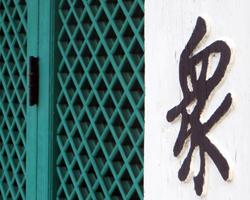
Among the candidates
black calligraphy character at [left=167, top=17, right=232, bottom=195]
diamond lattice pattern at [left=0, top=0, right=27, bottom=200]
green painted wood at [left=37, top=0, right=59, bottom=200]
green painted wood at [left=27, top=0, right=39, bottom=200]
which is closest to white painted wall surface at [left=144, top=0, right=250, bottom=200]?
black calligraphy character at [left=167, top=17, right=232, bottom=195]

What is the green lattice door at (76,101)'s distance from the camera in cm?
202

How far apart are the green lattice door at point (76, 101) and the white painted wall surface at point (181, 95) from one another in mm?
835

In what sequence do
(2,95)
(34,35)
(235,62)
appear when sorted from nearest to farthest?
(235,62), (34,35), (2,95)

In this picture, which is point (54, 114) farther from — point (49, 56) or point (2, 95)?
point (2, 95)

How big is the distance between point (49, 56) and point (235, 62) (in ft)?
5.25

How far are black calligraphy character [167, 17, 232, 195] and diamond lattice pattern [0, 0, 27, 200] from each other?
170cm

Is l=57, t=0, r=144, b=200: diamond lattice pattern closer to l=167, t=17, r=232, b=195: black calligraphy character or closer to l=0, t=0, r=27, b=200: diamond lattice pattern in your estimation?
l=0, t=0, r=27, b=200: diamond lattice pattern

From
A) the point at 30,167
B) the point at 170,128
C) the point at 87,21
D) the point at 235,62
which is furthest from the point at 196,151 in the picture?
the point at 30,167

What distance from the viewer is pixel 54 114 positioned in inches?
92.5

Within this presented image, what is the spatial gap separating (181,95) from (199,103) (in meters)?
0.06

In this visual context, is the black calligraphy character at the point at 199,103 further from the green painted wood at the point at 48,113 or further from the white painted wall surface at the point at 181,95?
the green painted wood at the point at 48,113

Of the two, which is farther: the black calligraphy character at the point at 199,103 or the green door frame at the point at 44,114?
the green door frame at the point at 44,114

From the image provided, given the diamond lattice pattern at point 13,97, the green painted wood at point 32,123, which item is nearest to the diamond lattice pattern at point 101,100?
the green painted wood at point 32,123

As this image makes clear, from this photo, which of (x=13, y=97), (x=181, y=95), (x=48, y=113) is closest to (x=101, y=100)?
(x=48, y=113)
